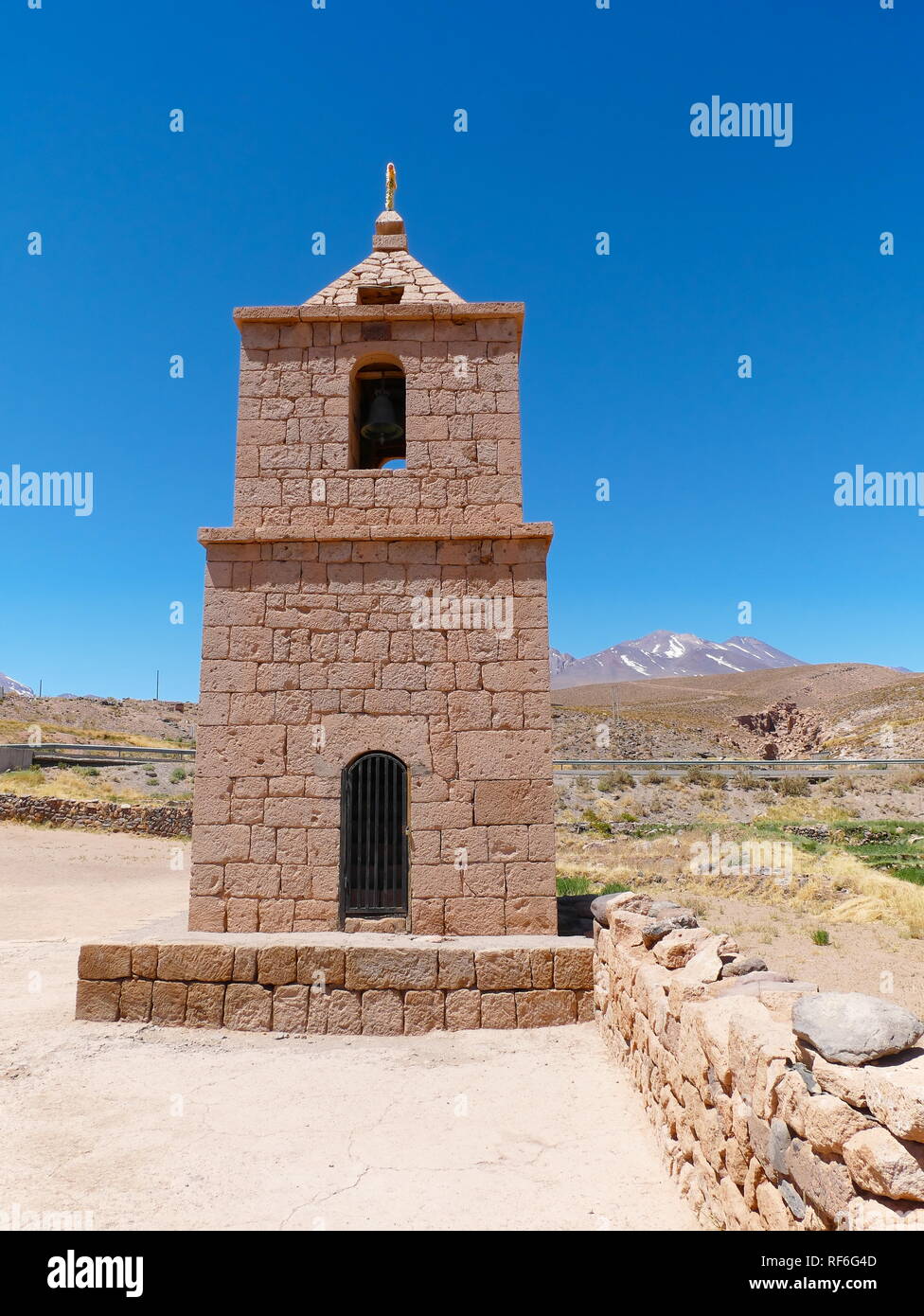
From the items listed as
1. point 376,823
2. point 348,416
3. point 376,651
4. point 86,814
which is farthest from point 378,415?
point 86,814

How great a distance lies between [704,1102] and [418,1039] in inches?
130

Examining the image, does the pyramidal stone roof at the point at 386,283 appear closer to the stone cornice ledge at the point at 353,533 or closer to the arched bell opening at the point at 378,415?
the arched bell opening at the point at 378,415

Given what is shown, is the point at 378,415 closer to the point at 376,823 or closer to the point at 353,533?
the point at 353,533

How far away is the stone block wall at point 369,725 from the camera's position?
7293 millimetres

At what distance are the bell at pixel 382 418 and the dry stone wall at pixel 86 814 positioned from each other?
15.9 metres

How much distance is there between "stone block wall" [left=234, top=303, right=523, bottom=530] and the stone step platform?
4.05m

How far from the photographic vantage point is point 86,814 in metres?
21.0

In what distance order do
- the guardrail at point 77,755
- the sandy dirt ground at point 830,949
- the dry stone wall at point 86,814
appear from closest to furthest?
1. the sandy dirt ground at point 830,949
2. the dry stone wall at point 86,814
3. the guardrail at point 77,755

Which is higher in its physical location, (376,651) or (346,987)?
(376,651)

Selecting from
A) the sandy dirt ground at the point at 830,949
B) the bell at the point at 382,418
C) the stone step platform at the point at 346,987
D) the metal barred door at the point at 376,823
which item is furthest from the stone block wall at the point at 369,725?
the sandy dirt ground at the point at 830,949

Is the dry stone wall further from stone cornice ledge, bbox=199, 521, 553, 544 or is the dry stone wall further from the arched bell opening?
stone cornice ledge, bbox=199, 521, 553, 544

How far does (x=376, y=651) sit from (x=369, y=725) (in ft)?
2.38
